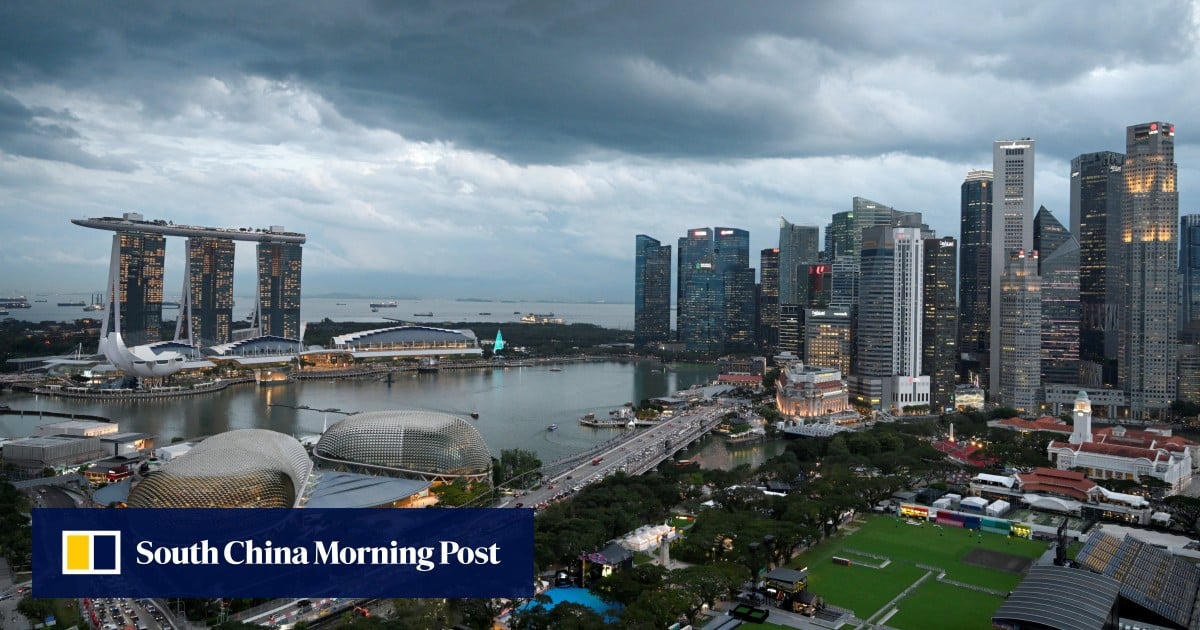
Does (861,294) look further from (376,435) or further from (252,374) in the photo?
(252,374)

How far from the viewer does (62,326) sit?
73062 millimetres

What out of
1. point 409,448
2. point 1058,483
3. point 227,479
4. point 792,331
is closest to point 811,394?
point 1058,483

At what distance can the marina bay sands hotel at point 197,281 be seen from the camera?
5509 cm

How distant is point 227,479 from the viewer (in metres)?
14.8

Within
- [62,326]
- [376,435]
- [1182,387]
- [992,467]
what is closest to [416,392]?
[376,435]

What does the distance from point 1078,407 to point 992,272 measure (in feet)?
108

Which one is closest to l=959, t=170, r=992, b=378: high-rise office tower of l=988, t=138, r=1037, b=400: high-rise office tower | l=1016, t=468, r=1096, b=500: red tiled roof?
l=988, t=138, r=1037, b=400: high-rise office tower

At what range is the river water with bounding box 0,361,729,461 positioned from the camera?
30.9 metres

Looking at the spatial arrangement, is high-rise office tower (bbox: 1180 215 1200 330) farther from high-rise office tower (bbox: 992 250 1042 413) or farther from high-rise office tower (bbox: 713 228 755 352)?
high-rise office tower (bbox: 713 228 755 352)

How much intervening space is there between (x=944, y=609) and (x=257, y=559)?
35.0 feet

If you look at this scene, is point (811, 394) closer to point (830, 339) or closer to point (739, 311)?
point (830, 339)

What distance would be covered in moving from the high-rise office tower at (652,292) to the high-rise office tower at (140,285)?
135 ft

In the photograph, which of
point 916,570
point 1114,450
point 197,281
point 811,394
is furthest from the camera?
point 197,281

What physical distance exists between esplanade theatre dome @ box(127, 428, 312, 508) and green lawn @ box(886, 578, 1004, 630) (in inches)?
442
